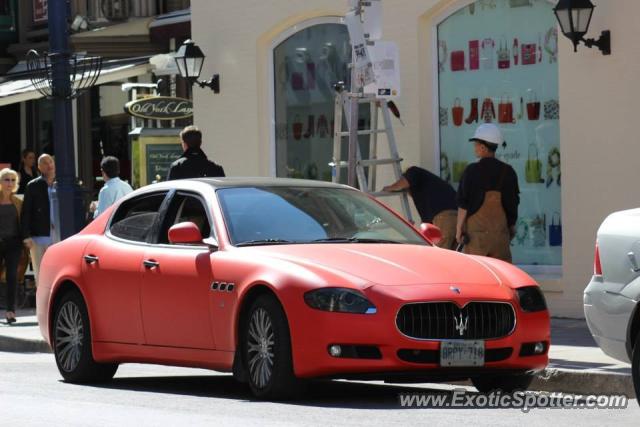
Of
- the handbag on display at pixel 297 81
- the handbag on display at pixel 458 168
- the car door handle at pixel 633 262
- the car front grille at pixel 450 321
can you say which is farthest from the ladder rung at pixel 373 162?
the car door handle at pixel 633 262

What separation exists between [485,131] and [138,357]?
4098 millimetres

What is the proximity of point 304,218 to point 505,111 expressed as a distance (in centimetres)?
605

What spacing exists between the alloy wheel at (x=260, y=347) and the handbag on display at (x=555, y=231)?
6662mm

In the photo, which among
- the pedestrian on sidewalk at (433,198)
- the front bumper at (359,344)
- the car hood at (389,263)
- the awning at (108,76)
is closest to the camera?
the front bumper at (359,344)

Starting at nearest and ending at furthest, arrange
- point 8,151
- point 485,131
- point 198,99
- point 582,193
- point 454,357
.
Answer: point 454,357 → point 485,131 → point 582,193 → point 198,99 → point 8,151

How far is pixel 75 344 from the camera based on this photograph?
1231 centimetres

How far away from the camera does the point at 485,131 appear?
14344mm

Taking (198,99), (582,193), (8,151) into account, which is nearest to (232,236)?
(582,193)

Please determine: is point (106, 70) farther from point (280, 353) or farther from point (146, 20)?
point (280, 353)

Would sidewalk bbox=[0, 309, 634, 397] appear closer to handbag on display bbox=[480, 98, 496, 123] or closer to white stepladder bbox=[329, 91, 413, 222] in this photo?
white stepladder bbox=[329, 91, 413, 222]

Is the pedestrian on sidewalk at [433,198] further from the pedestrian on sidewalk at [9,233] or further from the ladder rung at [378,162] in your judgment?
the pedestrian on sidewalk at [9,233]

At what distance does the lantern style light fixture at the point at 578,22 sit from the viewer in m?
15.2

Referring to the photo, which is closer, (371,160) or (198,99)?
A: (371,160)

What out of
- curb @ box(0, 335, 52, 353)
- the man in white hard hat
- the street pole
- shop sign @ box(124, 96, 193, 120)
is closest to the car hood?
the man in white hard hat
